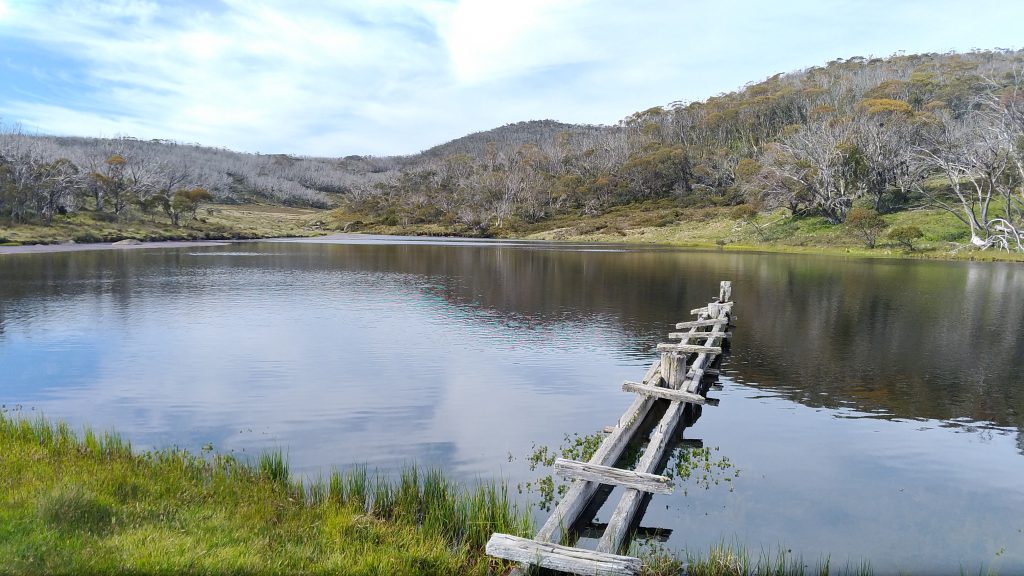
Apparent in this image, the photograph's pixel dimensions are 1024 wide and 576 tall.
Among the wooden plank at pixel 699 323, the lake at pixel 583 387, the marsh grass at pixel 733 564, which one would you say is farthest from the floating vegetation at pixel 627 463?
the wooden plank at pixel 699 323

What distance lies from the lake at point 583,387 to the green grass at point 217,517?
4.71ft

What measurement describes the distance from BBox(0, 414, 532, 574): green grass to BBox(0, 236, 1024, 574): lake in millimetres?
1435

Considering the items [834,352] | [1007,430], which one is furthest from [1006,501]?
[834,352]

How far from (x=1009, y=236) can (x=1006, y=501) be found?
227 ft

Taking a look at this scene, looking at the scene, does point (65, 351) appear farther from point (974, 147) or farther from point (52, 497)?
point (974, 147)

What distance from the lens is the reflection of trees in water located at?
17422mm

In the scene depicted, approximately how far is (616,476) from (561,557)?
7.87 ft

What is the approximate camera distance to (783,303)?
32531 millimetres

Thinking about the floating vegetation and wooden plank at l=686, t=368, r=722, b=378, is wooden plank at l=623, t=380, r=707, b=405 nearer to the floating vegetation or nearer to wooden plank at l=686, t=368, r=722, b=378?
the floating vegetation

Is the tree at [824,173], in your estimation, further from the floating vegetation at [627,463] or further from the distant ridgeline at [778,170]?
the floating vegetation at [627,463]

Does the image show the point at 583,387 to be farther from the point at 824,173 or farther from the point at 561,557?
the point at 824,173

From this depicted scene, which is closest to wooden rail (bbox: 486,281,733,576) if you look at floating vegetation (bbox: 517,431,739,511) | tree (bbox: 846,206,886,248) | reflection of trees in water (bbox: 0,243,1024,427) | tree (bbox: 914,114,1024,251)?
floating vegetation (bbox: 517,431,739,511)

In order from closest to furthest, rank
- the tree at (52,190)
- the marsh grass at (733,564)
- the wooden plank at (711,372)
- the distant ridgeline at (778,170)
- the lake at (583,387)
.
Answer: the marsh grass at (733,564) < the lake at (583,387) < the wooden plank at (711,372) < the distant ridgeline at (778,170) < the tree at (52,190)

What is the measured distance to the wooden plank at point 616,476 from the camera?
29.1 feet
